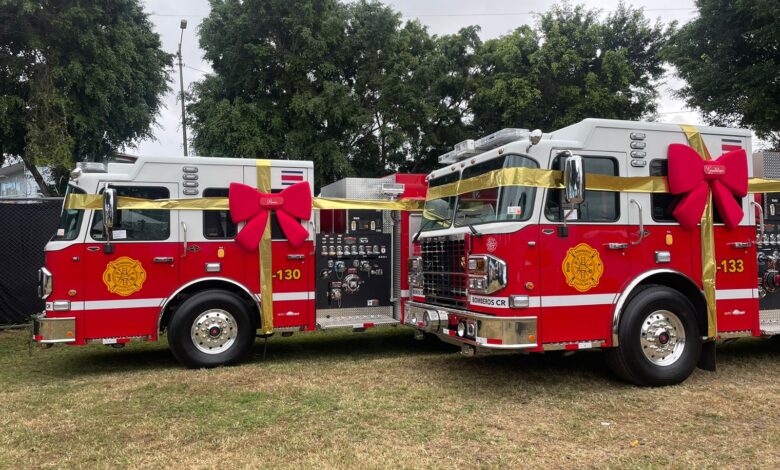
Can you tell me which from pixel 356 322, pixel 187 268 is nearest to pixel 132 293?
pixel 187 268

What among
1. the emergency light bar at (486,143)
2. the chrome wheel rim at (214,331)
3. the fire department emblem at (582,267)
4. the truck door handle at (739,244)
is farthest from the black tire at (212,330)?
the truck door handle at (739,244)

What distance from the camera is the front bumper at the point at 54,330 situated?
6863mm

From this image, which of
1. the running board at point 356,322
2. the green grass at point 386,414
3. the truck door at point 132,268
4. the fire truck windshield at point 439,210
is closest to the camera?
the green grass at point 386,414

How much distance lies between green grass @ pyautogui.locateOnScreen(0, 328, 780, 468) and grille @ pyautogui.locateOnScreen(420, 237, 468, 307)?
A: 961 millimetres

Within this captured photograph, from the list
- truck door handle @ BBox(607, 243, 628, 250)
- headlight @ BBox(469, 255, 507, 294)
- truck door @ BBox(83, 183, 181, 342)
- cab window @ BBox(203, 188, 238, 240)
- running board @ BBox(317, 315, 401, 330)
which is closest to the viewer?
headlight @ BBox(469, 255, 507, 294)

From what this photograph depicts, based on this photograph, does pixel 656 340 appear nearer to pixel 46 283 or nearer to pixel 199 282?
pixel 199 282

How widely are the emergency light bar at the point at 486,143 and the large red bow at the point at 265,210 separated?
206 cm

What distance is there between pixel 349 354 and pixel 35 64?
465 inches

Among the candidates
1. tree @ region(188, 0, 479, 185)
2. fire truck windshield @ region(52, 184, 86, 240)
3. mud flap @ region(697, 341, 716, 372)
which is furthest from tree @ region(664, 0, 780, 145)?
fire truck windshield @ region(52, 184, 86, 240)

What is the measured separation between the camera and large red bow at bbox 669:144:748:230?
6.32m

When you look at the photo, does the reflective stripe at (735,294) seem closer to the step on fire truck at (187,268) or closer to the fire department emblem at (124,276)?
the step on fire truck at (187,268)

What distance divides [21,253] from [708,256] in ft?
37.5

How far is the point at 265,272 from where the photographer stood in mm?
7766

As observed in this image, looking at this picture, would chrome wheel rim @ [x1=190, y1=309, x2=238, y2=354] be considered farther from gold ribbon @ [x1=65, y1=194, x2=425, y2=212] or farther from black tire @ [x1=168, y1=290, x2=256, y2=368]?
gold ribbon @ [x1=65, y1=194, x2=425, y2=212]
